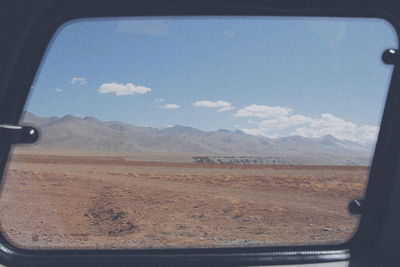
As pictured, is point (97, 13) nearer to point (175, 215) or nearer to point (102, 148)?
point (175, 215)

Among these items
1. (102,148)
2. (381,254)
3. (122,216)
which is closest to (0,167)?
(381,254)

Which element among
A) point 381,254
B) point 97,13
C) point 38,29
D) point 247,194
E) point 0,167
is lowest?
point 247,194

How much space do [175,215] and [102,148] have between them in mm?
121149

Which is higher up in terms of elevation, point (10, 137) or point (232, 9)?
point (232, 9)

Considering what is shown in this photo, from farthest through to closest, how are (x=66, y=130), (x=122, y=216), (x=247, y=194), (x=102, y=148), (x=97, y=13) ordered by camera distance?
(x=66, y=130) < (x=102, y=148) < (x=247, y=194) < (x=122, y=216) < (x=97, y=13)

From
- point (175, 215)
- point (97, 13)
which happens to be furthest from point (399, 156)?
point (175, 215)

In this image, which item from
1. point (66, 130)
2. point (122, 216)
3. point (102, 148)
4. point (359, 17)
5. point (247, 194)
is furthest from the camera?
point (66, 130)

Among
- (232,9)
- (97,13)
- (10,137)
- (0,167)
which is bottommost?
(0,167)

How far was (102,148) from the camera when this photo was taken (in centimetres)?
12706

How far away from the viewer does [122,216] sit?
10594 millimetres

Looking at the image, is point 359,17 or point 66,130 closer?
point 359,17

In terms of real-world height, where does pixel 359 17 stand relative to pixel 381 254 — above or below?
above

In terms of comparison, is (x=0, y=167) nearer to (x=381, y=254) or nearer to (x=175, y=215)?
(x=381, y=254)

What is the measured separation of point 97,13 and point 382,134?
2168 mm
